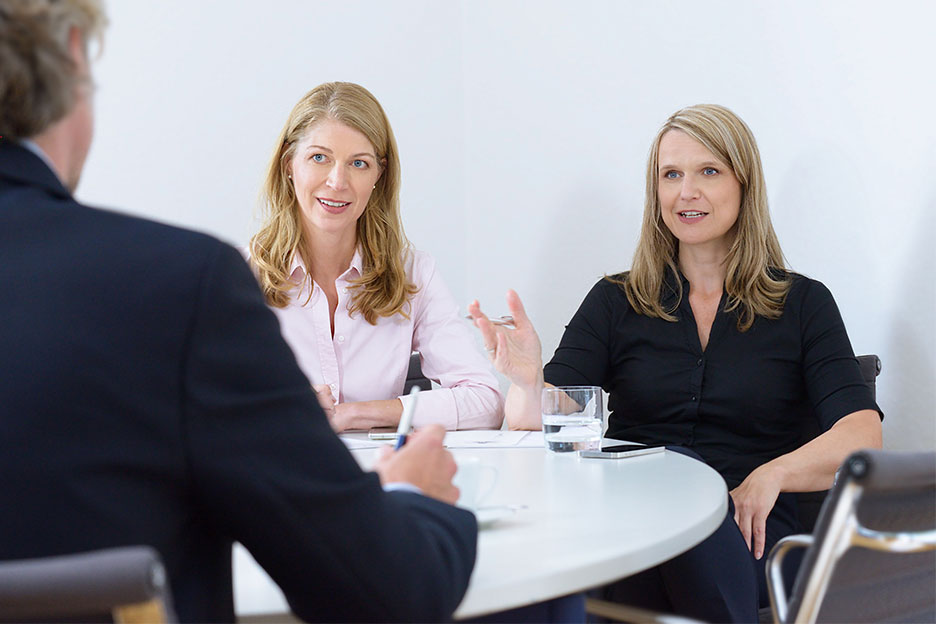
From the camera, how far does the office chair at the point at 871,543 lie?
3.61 feet

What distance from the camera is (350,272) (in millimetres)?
2648

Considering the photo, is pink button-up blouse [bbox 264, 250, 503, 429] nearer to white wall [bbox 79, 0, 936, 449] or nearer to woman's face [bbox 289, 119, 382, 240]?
woman's face [bbox 289, 119, 382, 240]


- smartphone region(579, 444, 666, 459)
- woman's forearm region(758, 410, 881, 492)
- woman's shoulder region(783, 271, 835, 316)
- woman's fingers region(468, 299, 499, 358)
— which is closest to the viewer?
smartphone region(579, 444, 666, 459)

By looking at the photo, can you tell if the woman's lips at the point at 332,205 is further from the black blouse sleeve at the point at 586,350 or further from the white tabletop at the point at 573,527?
the white tabletop at the point at 573,527

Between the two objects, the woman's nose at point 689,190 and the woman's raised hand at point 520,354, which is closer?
the woman's raised hand at point 520,354

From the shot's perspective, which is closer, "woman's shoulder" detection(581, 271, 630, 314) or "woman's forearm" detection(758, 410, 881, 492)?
"woman's forearm" detection(758, 410, 881, 492)

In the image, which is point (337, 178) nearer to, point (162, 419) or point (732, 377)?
point (732, 377)

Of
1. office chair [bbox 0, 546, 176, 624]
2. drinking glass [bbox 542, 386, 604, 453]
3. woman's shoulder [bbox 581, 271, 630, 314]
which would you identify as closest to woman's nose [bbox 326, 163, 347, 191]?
woman's shoulder [bbox 581, 271, 630, 314]

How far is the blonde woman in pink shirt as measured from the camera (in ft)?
8.39

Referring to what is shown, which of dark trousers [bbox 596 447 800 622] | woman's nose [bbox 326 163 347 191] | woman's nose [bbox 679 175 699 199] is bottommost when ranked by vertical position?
dark trousers [bbox 596 447 800 622]

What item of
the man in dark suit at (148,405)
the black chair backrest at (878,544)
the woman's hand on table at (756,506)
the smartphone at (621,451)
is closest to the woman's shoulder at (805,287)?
the woman's hand on table at (756,506)

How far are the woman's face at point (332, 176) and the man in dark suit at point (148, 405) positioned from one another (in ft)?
5.69

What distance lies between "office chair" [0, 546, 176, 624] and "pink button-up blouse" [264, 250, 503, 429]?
1.73 metres

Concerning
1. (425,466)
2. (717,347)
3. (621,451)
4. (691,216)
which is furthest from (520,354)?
(425,466)
